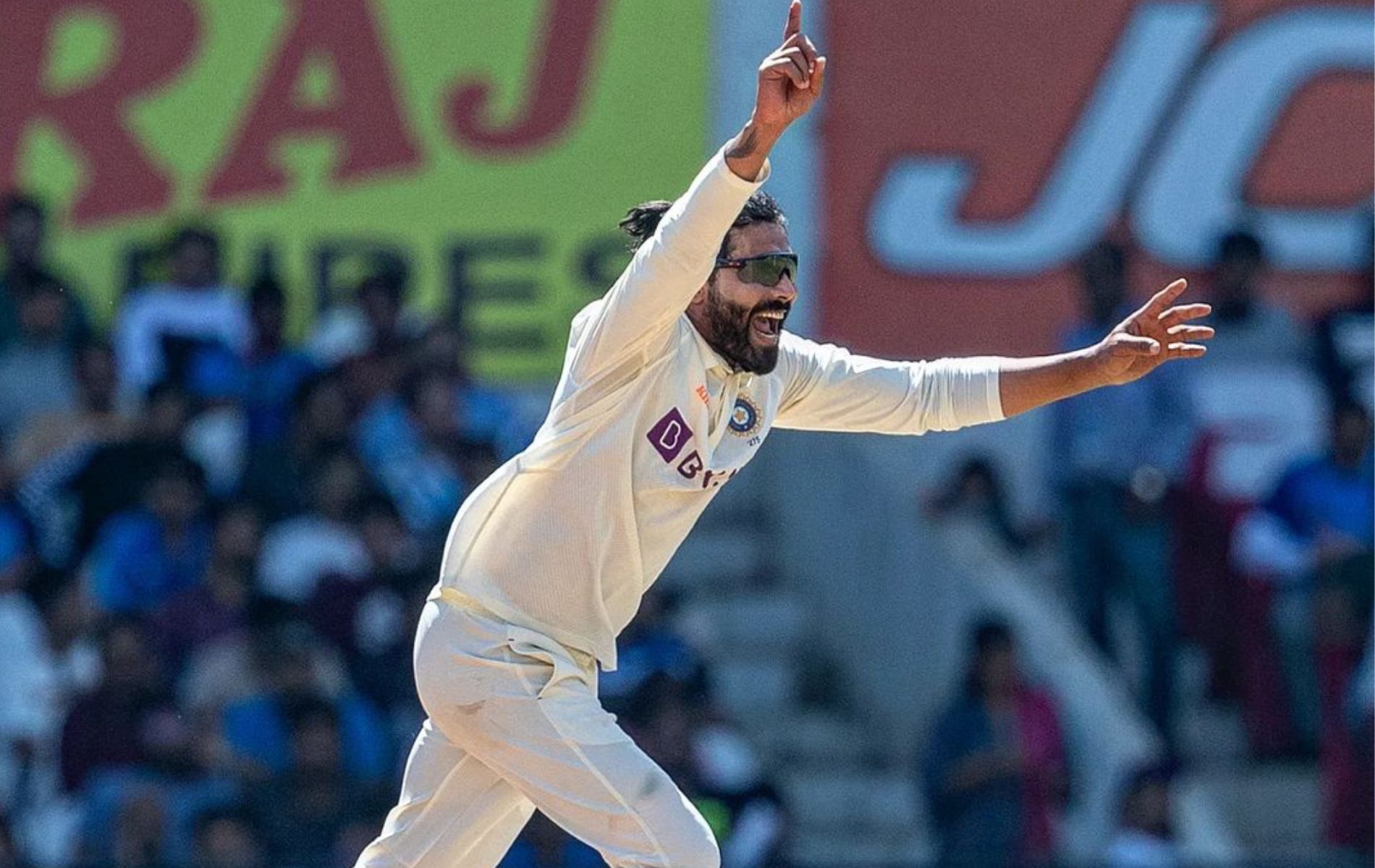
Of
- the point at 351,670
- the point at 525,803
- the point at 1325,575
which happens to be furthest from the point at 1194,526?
the point at 525,803

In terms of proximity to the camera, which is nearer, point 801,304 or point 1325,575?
point 1325,575

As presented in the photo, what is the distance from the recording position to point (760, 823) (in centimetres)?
1128

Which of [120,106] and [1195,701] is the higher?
[120,106]

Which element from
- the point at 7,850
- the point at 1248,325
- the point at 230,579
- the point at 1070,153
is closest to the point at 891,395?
the point at 7,850

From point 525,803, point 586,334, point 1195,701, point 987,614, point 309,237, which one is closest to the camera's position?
point 586,334

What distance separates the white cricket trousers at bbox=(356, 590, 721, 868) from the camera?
260 inches

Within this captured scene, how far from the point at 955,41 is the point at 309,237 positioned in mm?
3313

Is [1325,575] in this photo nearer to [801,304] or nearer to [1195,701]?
[1195,701]

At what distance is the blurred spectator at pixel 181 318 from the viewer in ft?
41.7

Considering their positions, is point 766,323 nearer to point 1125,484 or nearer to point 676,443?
point 676,443

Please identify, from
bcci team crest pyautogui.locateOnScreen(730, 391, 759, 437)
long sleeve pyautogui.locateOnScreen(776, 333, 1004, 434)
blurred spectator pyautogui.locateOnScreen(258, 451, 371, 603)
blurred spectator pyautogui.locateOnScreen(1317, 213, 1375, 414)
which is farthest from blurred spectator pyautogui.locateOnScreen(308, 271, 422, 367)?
bcci team crest pyautogui.locateOnScreen(730, 391, 759, 437)

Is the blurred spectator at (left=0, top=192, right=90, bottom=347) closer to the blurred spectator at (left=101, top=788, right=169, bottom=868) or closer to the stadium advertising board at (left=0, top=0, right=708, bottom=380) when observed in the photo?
the stadium advertising board at (left=0, top=0, right=708, bottom=380)

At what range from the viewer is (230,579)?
1175 cm

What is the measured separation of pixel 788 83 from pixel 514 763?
1676mm
